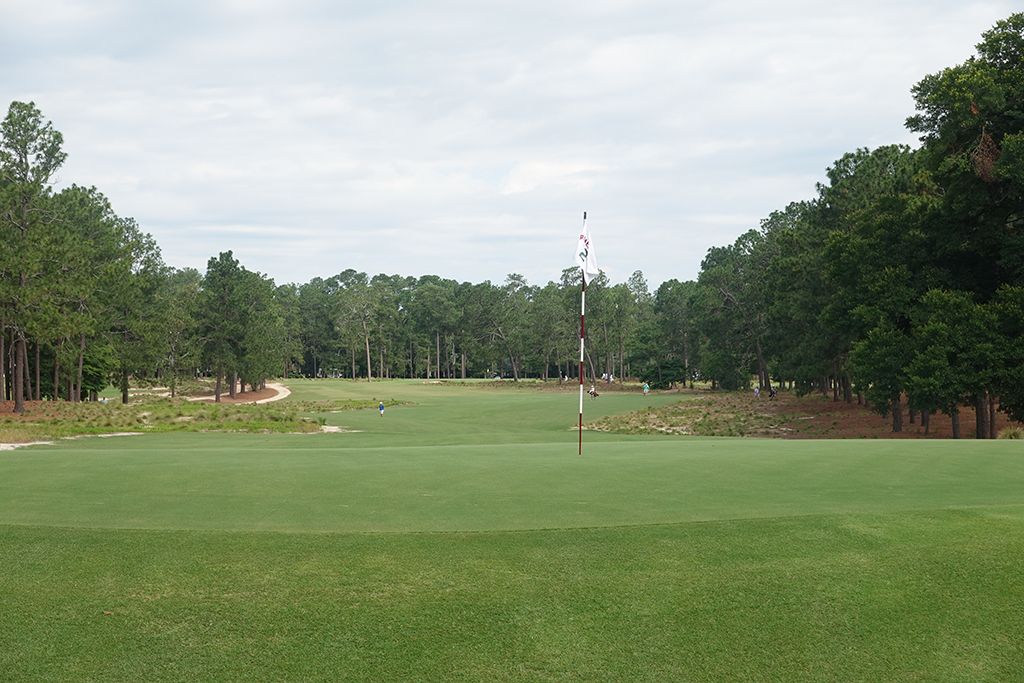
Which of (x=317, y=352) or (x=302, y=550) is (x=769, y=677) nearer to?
(x=302, y=550)

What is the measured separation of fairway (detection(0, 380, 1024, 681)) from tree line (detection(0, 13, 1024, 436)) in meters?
22.3

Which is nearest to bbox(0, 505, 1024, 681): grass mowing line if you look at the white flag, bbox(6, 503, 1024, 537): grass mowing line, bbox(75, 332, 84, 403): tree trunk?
bbox(6, 503, 1024, 537): grass mowing line

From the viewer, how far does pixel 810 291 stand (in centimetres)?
5419

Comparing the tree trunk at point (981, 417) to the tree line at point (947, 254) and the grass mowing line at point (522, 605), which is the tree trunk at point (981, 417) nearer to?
the tree line at point (947, 254)

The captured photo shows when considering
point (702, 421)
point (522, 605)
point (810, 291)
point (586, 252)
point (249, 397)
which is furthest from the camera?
point (249, 397)

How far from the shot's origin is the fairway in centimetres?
617

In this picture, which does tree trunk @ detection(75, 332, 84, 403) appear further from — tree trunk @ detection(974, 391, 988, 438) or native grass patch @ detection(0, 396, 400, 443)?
tree trunk @ detection(974, 391, 988, 438)

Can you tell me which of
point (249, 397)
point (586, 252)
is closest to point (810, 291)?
point (586, 252)

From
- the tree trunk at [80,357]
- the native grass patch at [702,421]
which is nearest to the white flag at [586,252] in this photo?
the native grass patch at [702,421]

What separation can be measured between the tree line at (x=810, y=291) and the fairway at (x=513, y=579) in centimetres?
2234

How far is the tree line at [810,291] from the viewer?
101 ft

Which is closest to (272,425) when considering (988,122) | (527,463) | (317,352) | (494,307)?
(527,463)

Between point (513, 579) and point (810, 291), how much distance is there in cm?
5134

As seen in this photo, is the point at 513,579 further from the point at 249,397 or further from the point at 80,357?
the point at 249,397
